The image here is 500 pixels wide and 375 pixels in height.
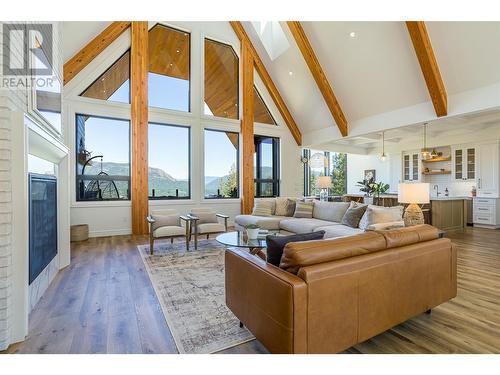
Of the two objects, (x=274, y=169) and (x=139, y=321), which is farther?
(x=274, y=169)

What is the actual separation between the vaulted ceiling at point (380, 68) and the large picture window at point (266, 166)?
5.09 feet

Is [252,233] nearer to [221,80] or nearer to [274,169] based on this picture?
[274,169]

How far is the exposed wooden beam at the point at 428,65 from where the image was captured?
4309 millimetres

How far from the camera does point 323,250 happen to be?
1.62 m

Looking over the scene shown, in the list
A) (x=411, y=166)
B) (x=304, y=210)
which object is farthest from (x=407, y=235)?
(x=411, y=166)

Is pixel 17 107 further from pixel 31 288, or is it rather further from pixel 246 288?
pixel 246 288

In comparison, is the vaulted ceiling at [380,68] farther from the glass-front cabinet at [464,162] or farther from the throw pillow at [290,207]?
the glass-front cabinet at [464,162]

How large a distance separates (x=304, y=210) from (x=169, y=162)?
3.56m

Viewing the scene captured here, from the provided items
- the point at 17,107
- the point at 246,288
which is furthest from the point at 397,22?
the point at 17,107

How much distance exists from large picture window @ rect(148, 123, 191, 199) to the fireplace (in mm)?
3058

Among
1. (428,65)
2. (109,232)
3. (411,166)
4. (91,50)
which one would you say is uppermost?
(91,50)

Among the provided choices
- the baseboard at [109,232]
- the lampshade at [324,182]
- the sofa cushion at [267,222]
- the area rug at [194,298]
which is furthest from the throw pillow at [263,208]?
the baseboard at [109,232]

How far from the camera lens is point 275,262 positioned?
182 centimetres
